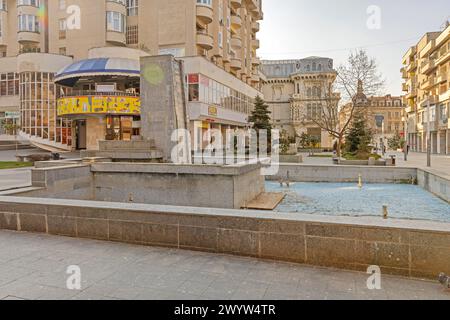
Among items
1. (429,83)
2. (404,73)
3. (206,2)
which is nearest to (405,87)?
(404,73)

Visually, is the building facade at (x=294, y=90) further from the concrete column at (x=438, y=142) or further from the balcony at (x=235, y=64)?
the concrete column at (x=438, y=142)

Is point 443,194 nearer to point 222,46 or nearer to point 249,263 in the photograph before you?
point 249,263

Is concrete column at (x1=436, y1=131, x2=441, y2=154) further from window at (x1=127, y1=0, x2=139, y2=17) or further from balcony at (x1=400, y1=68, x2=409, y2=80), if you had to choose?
window at (x1=127, y1=0, x2=139, y2=17)

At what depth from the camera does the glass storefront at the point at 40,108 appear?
3928 centimetres

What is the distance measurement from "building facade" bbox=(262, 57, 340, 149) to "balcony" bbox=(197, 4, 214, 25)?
3507 centimetres

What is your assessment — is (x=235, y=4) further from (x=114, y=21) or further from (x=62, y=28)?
(x=62, y=28)

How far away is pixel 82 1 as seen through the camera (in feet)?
136

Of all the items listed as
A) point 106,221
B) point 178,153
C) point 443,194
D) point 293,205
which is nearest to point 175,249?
point 106,221

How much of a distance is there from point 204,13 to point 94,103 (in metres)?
16.7

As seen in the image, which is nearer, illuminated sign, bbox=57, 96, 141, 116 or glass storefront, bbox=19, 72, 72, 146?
illuminated sign, bbox=57, 96, 141, 116

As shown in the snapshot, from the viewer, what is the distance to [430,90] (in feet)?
169

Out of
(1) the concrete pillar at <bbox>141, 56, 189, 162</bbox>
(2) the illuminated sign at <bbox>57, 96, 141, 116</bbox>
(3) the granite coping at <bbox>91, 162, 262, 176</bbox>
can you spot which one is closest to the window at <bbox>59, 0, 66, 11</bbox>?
(2) the illuminated sign at <bbox>57, 96, 141, 116</bbox>

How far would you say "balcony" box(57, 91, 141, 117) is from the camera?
34844 millimetres

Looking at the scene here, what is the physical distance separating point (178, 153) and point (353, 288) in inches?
520
